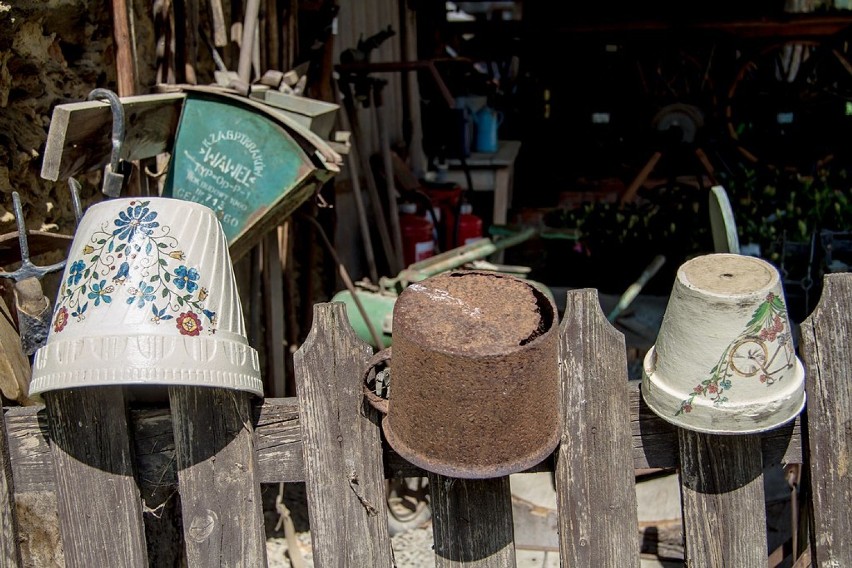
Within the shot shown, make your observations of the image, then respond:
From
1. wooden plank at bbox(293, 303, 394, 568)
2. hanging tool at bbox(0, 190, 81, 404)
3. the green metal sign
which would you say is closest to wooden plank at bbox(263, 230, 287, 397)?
the green metal sign

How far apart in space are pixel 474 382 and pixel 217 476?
0.48m

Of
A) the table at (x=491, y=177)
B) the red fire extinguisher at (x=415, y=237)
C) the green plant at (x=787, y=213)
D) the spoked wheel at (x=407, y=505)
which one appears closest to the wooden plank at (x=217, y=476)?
the spoked wheel at (x=407, y=505)

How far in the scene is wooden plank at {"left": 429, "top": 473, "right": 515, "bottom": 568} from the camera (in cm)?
132

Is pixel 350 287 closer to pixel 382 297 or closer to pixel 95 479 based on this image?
pixel 382 297

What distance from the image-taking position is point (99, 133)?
1590 mm

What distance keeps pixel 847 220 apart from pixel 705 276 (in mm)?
2669

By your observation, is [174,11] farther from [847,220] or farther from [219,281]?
[847,220]

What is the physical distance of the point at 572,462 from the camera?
1335 millimetres

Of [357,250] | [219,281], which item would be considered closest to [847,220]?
[357,250]

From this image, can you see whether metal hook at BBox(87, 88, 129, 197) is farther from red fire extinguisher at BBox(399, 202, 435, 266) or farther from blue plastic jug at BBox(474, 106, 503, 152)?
blue plastic jug at BBox(474, 106, 503, 152)

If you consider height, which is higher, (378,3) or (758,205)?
(378,3)

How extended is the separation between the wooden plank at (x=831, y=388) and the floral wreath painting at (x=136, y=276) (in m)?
0.96

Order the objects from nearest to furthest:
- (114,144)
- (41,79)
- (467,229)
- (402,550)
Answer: (114,144), (41,79), (402,550), (467,229)

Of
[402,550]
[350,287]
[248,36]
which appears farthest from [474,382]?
[402,550]
